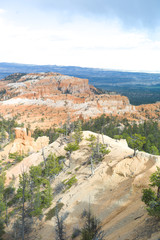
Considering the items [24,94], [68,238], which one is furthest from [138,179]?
[24,94]

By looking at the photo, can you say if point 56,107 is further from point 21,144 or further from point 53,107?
point 21,144

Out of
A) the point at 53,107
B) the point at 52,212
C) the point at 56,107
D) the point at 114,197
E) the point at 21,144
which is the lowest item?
the point at 21,144

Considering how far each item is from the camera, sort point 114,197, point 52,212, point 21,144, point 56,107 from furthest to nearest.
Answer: point 56,107 < point 21,144 < point 52,212 < point 114,197

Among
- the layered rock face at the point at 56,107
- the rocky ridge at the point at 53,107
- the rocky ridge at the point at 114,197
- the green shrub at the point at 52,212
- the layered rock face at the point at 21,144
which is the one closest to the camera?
the rocky ridge at the point at 114,197

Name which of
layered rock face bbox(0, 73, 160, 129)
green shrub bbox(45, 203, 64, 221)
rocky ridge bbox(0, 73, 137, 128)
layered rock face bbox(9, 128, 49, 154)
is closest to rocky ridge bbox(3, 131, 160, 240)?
green shrub bbox(45, 203, 64, 221)

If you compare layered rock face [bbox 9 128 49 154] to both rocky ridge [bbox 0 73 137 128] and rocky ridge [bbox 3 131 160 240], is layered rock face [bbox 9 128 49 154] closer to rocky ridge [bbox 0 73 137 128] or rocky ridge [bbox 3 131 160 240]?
rocky ridge [bbox 3 131 160 240]

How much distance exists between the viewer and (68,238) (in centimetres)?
2075

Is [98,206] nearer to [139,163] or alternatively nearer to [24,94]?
[139,163]

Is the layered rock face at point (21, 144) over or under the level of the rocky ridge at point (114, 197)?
under

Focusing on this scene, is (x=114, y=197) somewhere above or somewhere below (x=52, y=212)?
above

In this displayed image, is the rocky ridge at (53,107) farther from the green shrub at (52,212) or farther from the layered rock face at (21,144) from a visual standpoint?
the green shrub at (52,212)

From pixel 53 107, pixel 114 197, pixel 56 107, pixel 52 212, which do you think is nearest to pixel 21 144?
pixel 52 212

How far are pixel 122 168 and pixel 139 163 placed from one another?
3001mm

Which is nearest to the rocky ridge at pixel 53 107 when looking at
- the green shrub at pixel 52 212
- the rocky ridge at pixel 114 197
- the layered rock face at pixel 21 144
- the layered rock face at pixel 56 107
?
the layered rock face at pixel 56 107
